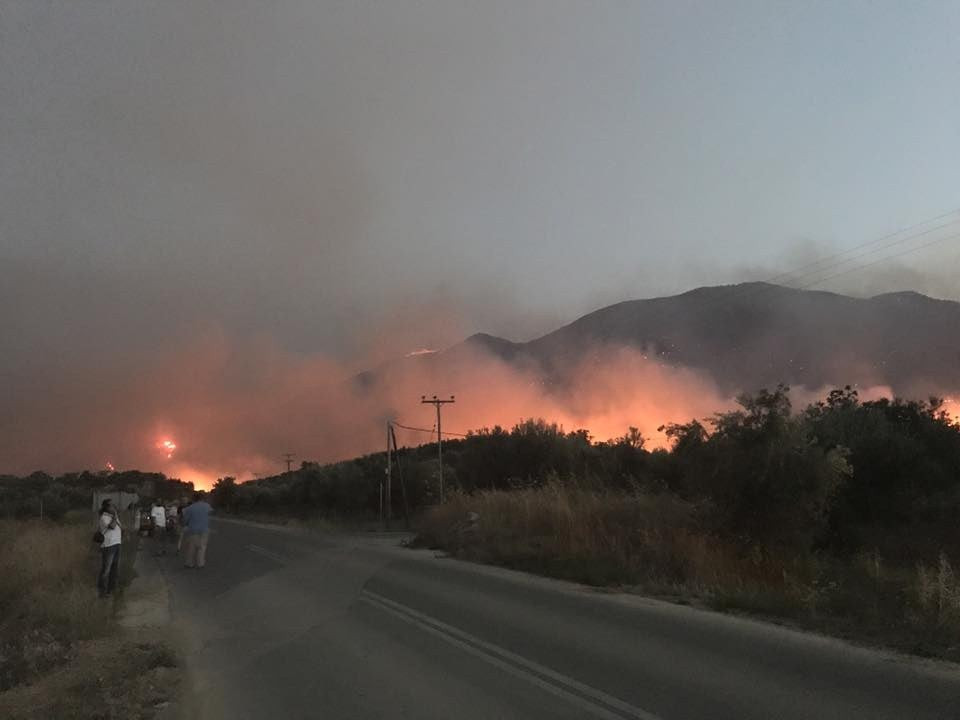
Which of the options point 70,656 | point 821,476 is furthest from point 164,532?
point 821,476

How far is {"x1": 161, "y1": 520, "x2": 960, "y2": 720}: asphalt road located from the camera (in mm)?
6629

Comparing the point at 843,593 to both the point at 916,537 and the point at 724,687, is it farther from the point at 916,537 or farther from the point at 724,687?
the point at 916,537

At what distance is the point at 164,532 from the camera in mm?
29078

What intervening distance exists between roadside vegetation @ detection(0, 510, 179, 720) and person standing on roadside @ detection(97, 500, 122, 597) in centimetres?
28

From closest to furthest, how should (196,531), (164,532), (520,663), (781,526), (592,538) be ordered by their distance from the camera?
(520,663) → (781,526) → (592,538) → (196,531) → (164,532)

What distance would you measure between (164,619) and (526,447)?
1191 inches

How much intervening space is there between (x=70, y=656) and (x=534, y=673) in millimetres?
5920

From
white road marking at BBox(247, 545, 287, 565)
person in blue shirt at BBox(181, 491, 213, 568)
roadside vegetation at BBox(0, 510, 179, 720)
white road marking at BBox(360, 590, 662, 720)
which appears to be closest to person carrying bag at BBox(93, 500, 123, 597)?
roadside vegetation at BBox(0, 510, 179, 720)

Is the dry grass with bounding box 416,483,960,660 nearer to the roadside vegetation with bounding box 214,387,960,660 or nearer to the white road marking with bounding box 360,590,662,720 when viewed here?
the roadside vegetation with bounding box 214,387,960,660

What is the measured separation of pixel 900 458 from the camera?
20844 millimetres

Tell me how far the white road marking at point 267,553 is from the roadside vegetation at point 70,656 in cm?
541

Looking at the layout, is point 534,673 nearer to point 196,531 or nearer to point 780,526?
point 780,526

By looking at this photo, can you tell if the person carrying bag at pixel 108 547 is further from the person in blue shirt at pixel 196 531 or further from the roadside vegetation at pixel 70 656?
the person in blue shirt at pixel 196 531

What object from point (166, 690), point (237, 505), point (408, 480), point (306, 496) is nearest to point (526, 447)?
point (408, 480)
